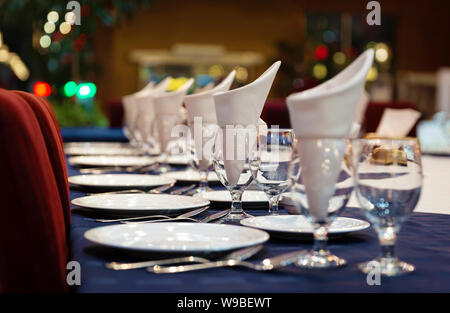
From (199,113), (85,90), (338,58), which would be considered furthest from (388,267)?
(338,58)

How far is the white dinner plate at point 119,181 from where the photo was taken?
1689mm

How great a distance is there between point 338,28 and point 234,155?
1278 centimetres

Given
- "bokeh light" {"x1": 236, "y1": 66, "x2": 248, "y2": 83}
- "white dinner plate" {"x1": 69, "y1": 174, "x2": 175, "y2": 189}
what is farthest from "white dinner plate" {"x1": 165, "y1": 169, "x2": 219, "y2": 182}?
"bokeh light" {"x1": 236, "y1": 66, "x2": 248, "y2": 83}

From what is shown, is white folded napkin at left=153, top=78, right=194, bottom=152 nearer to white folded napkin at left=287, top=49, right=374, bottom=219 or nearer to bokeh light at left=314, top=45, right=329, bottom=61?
white folded napkin at left=287, top=49, right=374, bottom=219

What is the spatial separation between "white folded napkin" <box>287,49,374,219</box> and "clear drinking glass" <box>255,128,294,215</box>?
268mm

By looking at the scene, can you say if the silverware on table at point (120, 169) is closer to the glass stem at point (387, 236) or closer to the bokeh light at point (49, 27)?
the glass stem at point (387, 236)

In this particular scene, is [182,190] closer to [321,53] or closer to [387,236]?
[387,236]

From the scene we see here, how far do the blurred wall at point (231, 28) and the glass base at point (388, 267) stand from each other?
11.8 meters

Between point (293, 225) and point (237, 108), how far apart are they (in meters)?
0.26

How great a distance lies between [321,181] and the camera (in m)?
0.90

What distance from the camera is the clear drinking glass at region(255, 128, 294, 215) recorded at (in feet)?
3.92

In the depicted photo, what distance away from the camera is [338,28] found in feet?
44.6

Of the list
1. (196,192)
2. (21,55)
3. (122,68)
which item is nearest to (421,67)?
(122,68)
